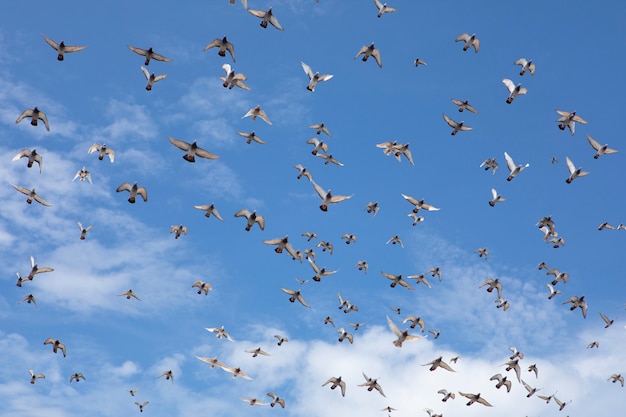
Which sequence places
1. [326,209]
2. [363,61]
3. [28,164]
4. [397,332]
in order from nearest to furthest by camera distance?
[397,332] < [326,209] < [28,164] < [363,61]

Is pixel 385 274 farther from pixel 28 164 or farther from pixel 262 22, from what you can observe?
pixel 28 164

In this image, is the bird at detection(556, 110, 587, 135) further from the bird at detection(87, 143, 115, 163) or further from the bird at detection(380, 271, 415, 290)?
the bird at detection(87, 143, 115, 163)

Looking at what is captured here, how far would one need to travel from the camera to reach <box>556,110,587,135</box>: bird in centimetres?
3809

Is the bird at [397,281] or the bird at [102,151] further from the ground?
the bird at [102,151]

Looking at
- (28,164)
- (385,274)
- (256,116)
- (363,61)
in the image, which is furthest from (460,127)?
(28,164)

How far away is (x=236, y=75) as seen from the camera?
35250mm

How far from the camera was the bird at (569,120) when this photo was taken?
38.1m

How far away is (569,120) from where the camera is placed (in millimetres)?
38500

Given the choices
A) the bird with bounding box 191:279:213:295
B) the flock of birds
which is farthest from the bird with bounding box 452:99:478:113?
the bird with bounding box 191:279:213:295

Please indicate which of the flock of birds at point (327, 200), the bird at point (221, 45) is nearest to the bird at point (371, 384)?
the flock of birds at point (327, 200)

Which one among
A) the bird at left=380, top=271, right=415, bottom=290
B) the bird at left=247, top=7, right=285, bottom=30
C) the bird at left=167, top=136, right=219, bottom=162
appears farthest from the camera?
the bird at left=380, top=271, right=415, bottom=290

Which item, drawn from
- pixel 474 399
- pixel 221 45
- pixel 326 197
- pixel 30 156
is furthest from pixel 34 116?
pixel 474 399

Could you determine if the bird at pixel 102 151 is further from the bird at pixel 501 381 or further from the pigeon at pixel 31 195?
the bird at pixel 501 381

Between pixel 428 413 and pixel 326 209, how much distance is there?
2059 cm
